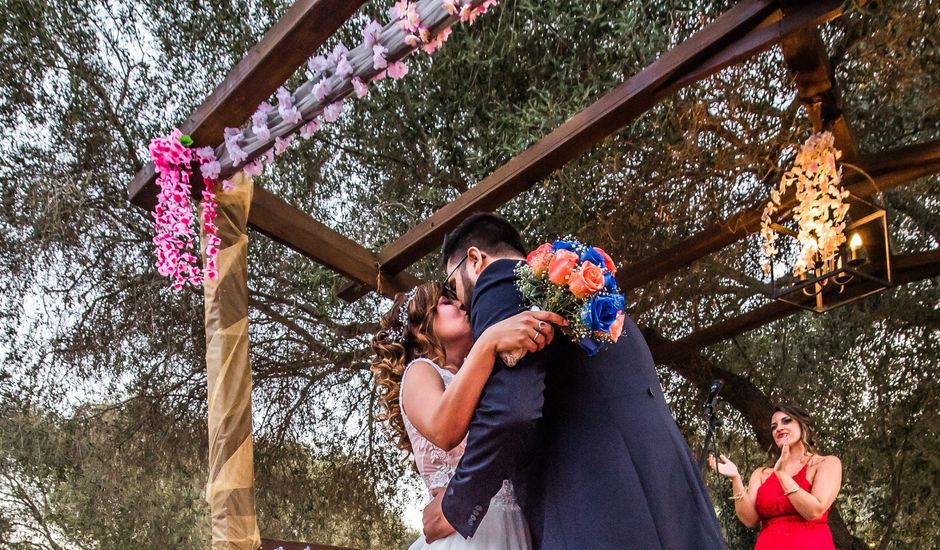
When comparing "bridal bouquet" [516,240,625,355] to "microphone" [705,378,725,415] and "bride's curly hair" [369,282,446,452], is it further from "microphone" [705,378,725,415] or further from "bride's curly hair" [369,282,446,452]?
"microphone" [705,378,725,415]

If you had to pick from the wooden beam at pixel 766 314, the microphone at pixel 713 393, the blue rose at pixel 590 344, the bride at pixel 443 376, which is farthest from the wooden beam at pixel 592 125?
the wooden beam at pixel 766 314

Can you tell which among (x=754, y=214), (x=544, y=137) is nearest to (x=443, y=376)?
(x=544, y=137)

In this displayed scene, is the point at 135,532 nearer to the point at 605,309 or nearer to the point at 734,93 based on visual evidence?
the point at 734,93

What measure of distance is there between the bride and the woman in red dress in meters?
2.34

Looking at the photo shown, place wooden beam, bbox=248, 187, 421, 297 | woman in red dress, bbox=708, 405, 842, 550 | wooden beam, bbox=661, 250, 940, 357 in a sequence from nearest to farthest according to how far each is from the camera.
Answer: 1. woman in red dress, bbox=708, 405, 842, 550
2. wooden beam, bbox=248, 187, 421, 297
3. wooden beam, bbox=661, 250, 940, 357

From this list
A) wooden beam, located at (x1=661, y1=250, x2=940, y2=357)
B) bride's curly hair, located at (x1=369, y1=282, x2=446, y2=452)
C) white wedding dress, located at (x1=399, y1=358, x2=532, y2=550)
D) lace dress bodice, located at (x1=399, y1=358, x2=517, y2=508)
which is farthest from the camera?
wooden beam, located at (x1=661, y1=250, x2=940, y2=357)

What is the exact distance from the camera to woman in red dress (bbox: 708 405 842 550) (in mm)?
4641

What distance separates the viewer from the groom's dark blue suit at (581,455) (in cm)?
168

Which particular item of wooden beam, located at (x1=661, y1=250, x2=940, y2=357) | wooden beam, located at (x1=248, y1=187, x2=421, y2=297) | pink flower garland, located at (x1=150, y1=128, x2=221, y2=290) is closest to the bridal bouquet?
pink flower garland, located at (x1=150, y1=128, x2=221, y2=290)

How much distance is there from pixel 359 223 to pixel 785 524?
383 cm

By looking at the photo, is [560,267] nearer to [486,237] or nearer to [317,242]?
[486,237]

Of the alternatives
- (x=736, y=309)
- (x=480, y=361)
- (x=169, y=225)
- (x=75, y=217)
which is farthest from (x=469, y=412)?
(x=736, y=309)

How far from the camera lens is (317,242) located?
16.7ft

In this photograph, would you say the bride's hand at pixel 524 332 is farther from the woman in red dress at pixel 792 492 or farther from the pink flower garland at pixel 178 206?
the woman in red dress at pixel 792 492
